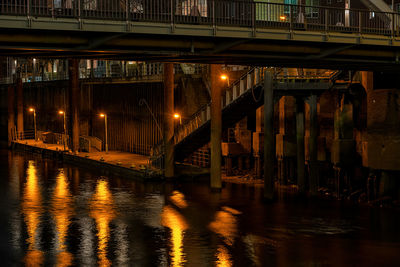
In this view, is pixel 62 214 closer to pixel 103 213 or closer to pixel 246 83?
pixel 103 213

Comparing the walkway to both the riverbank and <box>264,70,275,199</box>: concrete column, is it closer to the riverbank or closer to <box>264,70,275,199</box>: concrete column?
the riverbank

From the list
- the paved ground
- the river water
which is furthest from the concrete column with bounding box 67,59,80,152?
the river water

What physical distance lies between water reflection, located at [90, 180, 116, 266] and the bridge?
24.1 ft

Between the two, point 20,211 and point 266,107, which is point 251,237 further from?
point 20,211

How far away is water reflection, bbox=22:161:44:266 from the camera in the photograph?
23.7 metres

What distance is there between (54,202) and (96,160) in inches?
652

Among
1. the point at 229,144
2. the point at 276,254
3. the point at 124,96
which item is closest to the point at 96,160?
the point at 124,96

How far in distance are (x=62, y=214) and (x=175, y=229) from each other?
6.80m

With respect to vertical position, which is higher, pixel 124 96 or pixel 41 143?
pixel 124 96

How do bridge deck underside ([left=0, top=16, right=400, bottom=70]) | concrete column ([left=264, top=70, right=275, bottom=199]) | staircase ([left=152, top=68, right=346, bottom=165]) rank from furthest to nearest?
1. staircase ([left=152, top=68, right=346, bottom=165])
2. concrete column ([left=264, top=70, right=275, bottom=199])
3. bridge deck underside ([left=0, top=16, right=400, bottom=70])

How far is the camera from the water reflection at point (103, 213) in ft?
80.2

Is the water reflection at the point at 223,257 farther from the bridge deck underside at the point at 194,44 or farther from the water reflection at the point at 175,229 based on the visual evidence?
the bridge deck underside at the point at 194,44

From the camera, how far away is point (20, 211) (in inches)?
1323

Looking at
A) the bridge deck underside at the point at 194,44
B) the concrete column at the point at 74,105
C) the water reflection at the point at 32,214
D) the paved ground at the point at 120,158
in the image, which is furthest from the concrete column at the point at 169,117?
the concrete column at the point at 74,105
